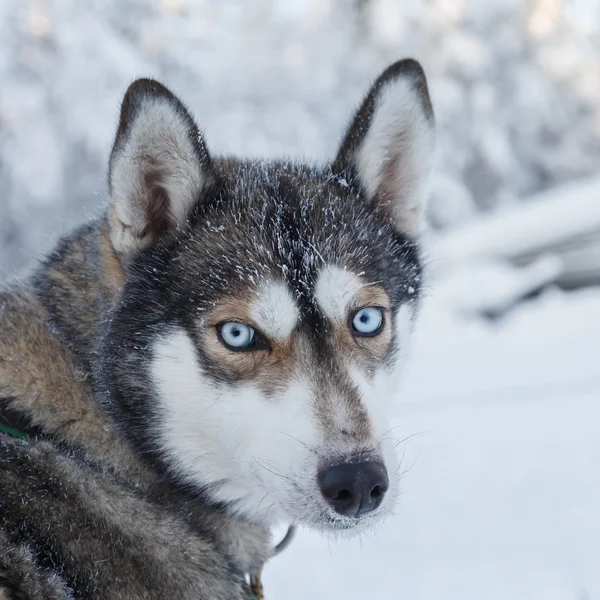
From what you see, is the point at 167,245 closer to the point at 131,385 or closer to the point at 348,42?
the point at 131,385

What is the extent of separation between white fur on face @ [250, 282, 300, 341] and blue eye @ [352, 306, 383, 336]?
0.58 ft

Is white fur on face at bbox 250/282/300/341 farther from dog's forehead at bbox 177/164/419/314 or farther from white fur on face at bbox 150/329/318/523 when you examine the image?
white fur on face at bbox 150/329/318/523

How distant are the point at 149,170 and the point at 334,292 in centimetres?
54

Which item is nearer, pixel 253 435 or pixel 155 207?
pixel 253 435

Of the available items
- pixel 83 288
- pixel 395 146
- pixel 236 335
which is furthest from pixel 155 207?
pixel 395 146

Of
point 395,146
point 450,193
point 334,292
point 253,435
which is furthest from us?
point 450,193

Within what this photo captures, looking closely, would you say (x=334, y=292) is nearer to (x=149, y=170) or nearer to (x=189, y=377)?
(x=189, y=377)

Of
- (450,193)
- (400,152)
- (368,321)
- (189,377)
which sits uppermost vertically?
(450,193)

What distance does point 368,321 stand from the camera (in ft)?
5.67

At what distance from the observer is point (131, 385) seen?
160 centimetres

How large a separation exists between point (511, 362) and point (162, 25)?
25.1 ft

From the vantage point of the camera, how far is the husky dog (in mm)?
1466

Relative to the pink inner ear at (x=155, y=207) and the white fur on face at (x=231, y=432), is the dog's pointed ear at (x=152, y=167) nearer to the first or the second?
the pink inner ear at (x=155, y=207)

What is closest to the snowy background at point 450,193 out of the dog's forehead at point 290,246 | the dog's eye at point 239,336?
the dog's forehead at point 290,246
